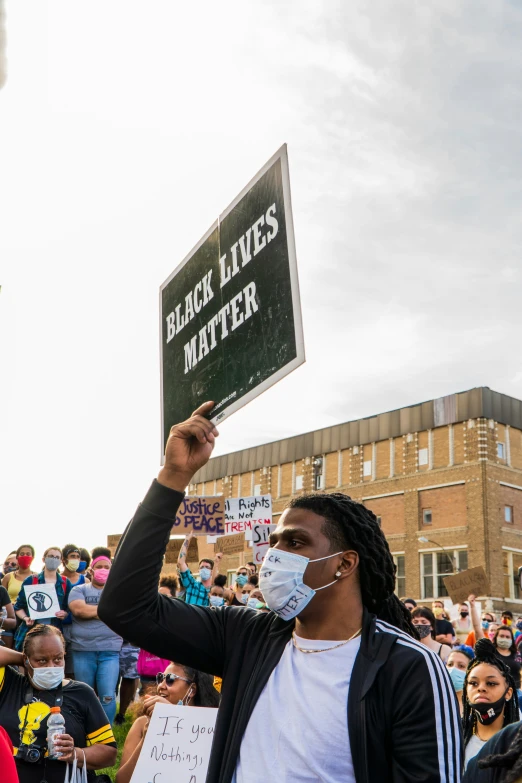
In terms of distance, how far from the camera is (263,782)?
2.12 metres

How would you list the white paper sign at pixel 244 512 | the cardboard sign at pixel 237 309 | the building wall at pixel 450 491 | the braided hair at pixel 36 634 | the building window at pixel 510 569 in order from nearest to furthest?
1. the cardboard sign at pixel 237 309
2. the braided hair at pixel 36 634
3. the white paper sign at pixel 244 512
4. the building wall at pixel 450 491
5. the building window at pixel 510 569

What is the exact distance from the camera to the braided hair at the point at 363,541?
99.0 inches

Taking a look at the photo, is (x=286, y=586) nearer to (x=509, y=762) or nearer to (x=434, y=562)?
(x=509, y=762)

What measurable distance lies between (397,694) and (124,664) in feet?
26.9

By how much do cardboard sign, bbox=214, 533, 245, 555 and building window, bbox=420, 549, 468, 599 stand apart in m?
26.7

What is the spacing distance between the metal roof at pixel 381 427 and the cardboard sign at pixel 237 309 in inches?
1578

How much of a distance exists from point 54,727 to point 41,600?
12.8ft

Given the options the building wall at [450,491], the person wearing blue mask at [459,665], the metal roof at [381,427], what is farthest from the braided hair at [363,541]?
the metal roof at [381,427]

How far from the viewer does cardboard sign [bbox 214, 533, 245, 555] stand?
1550 cm

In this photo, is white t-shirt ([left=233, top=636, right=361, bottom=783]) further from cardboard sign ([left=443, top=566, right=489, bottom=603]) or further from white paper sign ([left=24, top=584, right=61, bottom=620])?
cardboard sign ([left=443, top=566, right=489, bottom=603])

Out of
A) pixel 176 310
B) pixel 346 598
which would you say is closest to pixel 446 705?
pixel 346 598

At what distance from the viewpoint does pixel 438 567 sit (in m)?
41.2

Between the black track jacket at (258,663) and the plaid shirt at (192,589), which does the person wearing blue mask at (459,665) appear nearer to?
the plaid shirt at (192,589)

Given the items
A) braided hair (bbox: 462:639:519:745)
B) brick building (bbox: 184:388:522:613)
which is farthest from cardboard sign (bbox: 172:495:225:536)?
brick building (bbox: 184:388:522:613)
